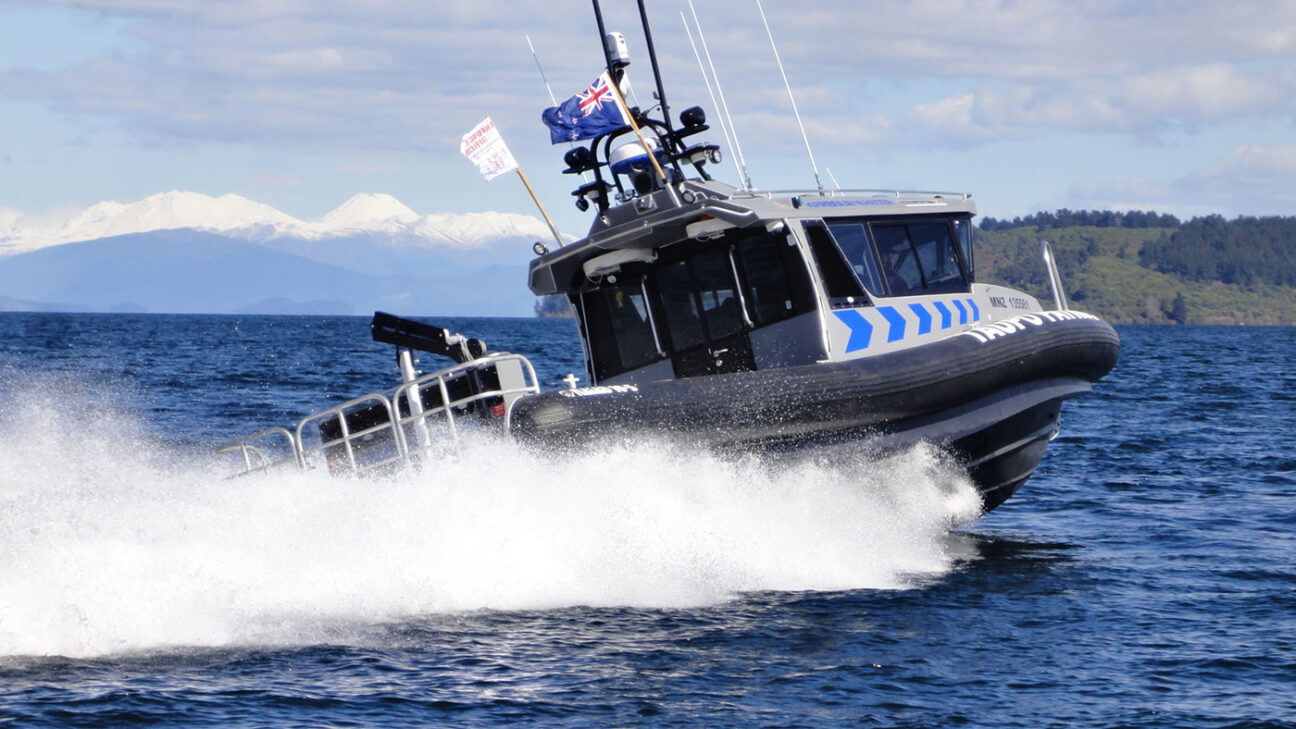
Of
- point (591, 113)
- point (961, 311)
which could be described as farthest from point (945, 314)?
point (591, 113)

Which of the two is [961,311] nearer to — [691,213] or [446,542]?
[691,213]

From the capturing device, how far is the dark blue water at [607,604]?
6414mm

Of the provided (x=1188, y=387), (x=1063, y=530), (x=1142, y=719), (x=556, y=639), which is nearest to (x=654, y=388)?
(x=556, y=639)

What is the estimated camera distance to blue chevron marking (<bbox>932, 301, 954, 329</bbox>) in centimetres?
1034

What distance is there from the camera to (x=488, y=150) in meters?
9.98

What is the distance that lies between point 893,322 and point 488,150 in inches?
126

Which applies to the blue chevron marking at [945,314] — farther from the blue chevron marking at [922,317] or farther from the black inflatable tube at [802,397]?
the black inflatable tube at [802,397]

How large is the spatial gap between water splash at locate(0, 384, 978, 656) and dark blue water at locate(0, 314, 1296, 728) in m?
0.01

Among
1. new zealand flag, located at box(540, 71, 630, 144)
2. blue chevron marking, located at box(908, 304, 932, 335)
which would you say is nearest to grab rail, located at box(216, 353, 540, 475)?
new zealand flag, located at box(540, 71, 630, 144)

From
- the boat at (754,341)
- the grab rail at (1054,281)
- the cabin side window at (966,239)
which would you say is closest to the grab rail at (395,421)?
the boat at (754,341)

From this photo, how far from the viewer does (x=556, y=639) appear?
7352 mm

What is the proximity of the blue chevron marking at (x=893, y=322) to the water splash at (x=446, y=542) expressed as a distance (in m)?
0.90

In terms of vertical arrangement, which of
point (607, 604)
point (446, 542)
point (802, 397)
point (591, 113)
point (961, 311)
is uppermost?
point (591, 113)

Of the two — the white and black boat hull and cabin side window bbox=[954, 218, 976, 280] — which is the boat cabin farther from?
the white and black boat hull
